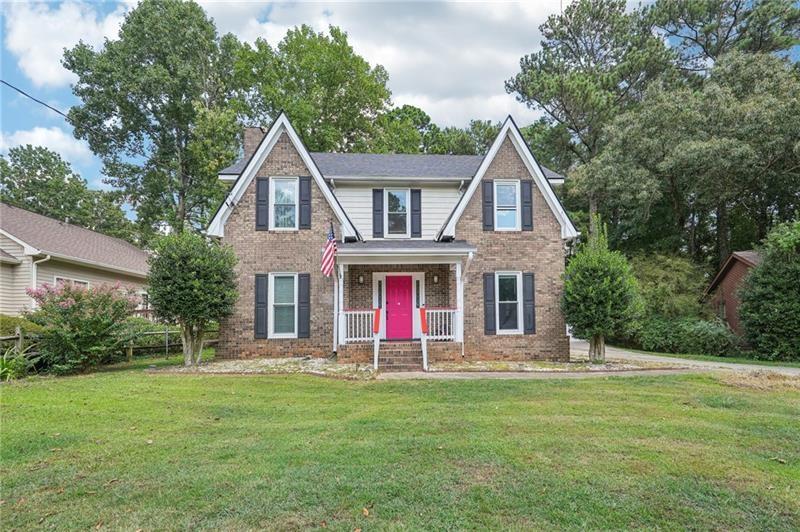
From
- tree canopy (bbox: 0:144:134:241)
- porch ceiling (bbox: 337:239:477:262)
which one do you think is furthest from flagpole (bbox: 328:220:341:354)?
tree canopy (bbox: 0:144:134:241)

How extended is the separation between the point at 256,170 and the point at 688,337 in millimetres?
17791

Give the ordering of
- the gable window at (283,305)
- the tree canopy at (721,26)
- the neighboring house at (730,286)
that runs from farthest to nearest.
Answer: the tree canopy at (721,26), the neighboring house at (730,286), the gable window at (283,305)

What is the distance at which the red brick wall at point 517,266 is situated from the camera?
12992 mm

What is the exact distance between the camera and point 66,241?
1709cm

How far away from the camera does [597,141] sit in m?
27.3

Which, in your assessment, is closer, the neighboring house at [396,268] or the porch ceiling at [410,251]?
the porch ceiling at [410,251]

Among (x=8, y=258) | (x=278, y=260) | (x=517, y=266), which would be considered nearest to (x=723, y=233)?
(x=517, y=266)

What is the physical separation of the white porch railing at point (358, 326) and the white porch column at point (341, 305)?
0.15 ft

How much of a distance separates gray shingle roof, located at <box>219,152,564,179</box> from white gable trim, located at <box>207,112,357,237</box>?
89 cm

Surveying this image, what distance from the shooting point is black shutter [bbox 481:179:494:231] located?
44.0ft

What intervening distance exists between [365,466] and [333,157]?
1356 centimetres

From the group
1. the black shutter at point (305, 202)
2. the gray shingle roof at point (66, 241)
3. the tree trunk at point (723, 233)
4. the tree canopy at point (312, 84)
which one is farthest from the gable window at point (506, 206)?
the tree trunk at point (723, 233)

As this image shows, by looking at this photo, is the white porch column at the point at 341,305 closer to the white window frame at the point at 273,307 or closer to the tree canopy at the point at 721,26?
the white window frame at the point at 273,307

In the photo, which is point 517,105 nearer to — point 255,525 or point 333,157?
point 333,157
